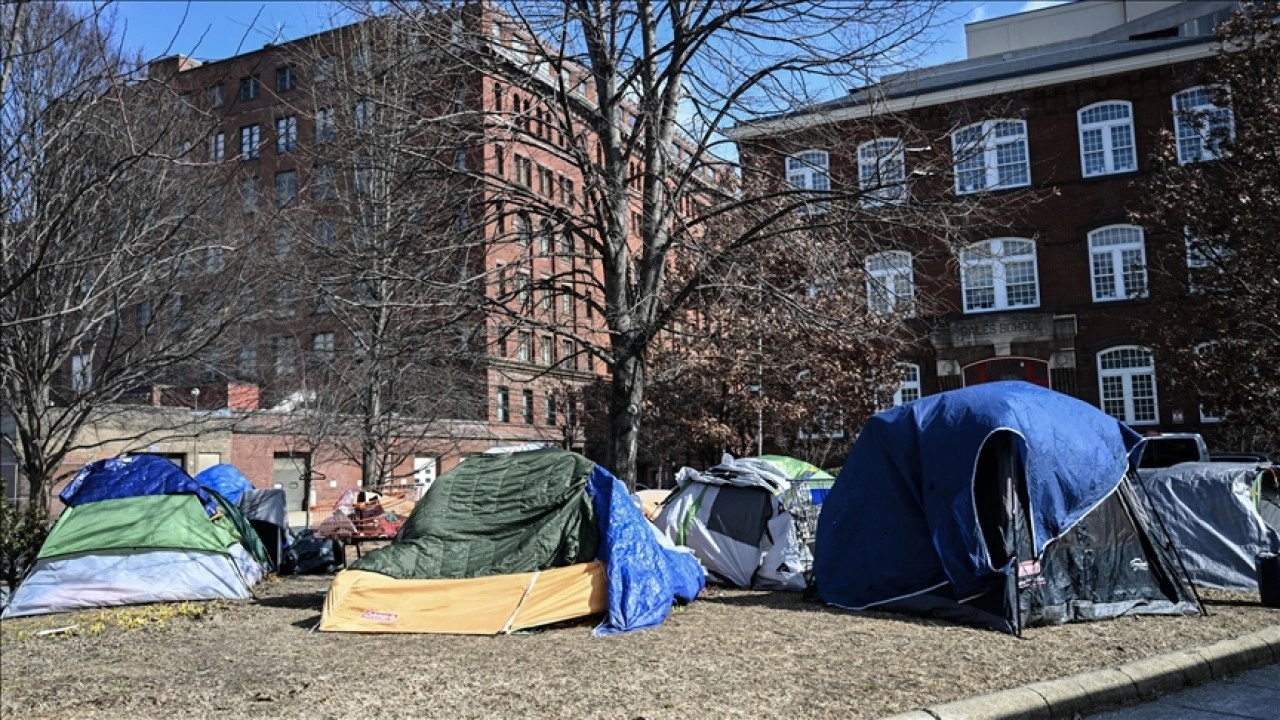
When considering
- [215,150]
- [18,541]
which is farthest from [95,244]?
[18,541]

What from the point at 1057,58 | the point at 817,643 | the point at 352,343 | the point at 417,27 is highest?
the point at 1057,58

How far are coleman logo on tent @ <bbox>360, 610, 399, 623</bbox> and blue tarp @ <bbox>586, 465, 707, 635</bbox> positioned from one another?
6.43 ft

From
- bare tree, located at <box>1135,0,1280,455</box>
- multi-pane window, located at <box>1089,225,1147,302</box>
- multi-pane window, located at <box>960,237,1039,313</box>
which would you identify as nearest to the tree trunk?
bare tree, located at <box>1135,0,1280,455</box>

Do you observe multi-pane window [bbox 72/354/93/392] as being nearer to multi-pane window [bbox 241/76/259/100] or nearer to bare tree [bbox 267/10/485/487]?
bare tree [bbox 267/10/485/487]

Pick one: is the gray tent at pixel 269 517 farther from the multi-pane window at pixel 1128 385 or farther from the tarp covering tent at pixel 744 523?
the multi-pane window at pixel 1128 385

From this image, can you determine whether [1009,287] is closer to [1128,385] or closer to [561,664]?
[1128,385]

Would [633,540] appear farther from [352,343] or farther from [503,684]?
[352,343]

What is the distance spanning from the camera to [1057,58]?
32.2 meters

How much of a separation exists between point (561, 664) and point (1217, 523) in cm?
835

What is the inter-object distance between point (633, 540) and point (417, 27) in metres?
6.23

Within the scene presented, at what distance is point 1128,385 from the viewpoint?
29.4m

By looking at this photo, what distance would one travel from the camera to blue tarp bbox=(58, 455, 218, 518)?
1249 centimetres

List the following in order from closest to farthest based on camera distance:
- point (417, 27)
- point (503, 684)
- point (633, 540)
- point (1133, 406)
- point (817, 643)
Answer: point (503, 684) → point (817, 643) → point (633, 540) → point (417, 27) → point (1133, 406)

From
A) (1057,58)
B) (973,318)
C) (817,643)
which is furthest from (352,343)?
(1057,58)
